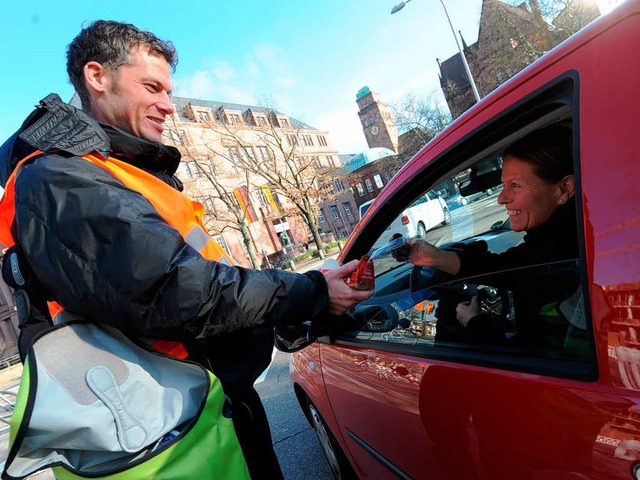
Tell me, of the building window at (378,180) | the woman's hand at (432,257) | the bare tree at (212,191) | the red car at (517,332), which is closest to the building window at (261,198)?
the bare tree at (212,191)

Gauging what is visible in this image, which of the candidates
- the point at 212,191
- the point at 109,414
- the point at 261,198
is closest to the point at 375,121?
the point at 261,198

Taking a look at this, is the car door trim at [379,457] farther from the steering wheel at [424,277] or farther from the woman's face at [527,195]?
the woman's face at [527,195]

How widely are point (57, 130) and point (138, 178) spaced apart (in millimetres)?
260

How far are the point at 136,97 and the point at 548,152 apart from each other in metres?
1.51

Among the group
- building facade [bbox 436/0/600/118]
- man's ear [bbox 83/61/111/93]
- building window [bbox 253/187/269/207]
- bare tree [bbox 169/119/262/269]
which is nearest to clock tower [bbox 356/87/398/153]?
building facade [bbox 436/0/600/118]

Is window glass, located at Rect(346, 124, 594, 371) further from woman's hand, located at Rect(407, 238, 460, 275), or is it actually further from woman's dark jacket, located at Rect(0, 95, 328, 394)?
woman's dark jacket, located at Rect(0, 95, 328, 394)

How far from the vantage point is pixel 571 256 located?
1.10 metres

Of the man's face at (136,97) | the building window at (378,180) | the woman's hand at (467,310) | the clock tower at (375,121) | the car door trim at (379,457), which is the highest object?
the clock tower at (375,121)

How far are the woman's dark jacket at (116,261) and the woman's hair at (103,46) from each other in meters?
0.38

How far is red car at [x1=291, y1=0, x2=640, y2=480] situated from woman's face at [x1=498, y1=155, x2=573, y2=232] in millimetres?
76

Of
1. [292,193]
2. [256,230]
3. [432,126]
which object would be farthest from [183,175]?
[432,126]

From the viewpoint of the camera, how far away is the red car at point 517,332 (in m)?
0.76

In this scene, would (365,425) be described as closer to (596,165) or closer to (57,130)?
(596,165)

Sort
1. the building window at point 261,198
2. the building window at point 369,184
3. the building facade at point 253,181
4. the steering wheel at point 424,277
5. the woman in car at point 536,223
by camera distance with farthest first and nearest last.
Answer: the building window at point 369,184 → the building window at point 261,198 → the building facade at point 253,181 → the steering wheel at point 424,277 → the woman in car at point 536,223
